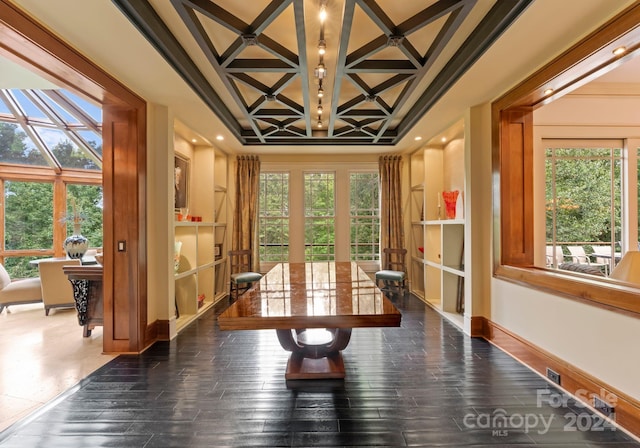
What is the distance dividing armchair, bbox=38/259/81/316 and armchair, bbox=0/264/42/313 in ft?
1.17

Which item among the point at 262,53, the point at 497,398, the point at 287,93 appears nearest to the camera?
the point at 497,398

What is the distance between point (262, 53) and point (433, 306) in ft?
13.2

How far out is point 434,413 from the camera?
1968 millimetres

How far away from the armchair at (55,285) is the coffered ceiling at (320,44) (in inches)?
123

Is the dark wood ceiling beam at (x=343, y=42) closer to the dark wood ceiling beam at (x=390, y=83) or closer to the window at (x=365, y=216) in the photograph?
the dark wood ceiling beam at (x=390, y=83)

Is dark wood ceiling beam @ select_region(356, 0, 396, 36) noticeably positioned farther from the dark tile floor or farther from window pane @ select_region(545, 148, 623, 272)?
window pane @ select_region(545, 148, 623, 272)

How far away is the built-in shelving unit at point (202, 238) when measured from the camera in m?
4.11

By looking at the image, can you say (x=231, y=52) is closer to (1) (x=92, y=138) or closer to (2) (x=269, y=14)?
(2) (x=269, y=14)

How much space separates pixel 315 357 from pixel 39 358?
268 centimetres

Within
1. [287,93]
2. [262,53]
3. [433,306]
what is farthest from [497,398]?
[287,93]

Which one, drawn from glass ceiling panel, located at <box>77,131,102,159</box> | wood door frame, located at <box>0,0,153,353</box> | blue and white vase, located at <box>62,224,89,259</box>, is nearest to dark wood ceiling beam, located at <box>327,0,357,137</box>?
wood door frame, located at <box>0,0,153,353</box>

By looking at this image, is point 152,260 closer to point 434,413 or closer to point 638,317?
point 434,413

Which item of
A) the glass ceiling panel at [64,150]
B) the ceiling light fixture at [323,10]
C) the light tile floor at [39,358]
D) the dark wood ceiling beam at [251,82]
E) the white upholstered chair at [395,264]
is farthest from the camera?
the glass ceiling panel at [64,150]

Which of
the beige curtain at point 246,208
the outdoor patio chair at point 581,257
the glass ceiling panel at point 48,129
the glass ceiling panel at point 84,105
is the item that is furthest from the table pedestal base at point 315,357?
the glass ceiling panel at point 84,105
